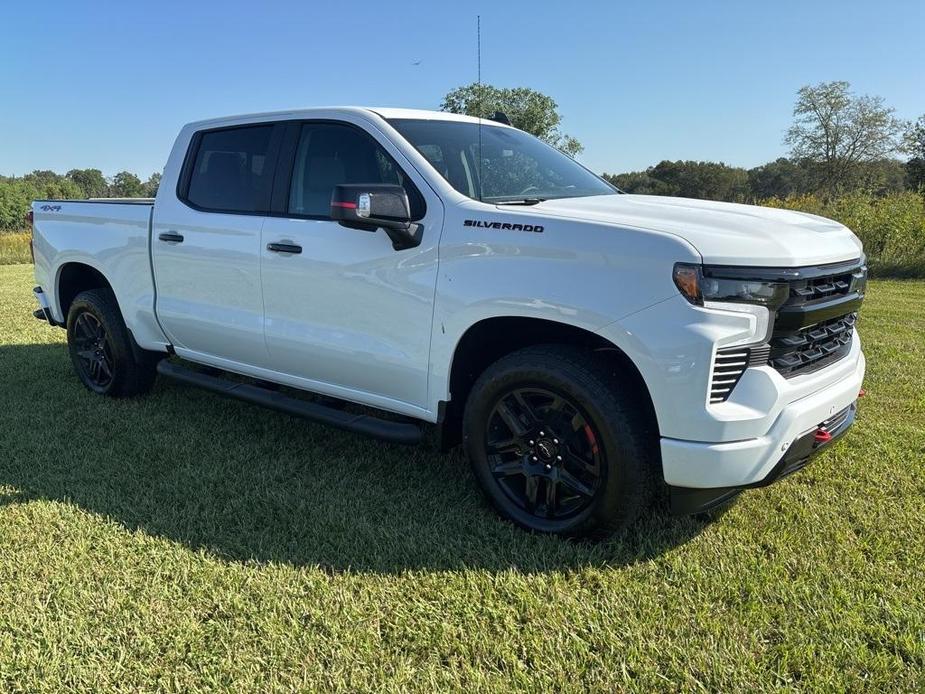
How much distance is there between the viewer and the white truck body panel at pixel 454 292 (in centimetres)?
251

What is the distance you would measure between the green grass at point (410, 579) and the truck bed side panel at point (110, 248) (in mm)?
956

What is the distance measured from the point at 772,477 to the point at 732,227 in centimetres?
99

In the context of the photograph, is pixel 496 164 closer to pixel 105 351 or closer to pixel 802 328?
pixel 802 328

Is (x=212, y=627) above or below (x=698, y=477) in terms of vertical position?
below

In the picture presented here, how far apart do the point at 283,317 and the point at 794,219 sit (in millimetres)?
2577

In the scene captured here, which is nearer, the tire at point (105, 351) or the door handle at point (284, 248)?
the door handle at point (284, 248)

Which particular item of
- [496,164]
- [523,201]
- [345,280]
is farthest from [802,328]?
[345,280]

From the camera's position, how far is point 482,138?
376 centimetres

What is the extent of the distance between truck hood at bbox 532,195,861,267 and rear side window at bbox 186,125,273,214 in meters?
1.69

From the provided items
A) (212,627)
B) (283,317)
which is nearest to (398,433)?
(283,317)

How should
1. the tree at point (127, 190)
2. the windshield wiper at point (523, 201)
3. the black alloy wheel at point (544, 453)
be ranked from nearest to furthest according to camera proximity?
1. the black alloy wheel at point (544, 453)
2. the windshield wiper at point (523, 201)
3. the tree at point (127, 190)

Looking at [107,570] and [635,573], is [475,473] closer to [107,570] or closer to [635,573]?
[635,573]

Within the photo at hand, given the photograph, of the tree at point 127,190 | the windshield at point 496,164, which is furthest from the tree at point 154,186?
the windshield at point 496,164

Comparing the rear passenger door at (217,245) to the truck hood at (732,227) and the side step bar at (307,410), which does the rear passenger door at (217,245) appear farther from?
the truck hood at (732,227)
